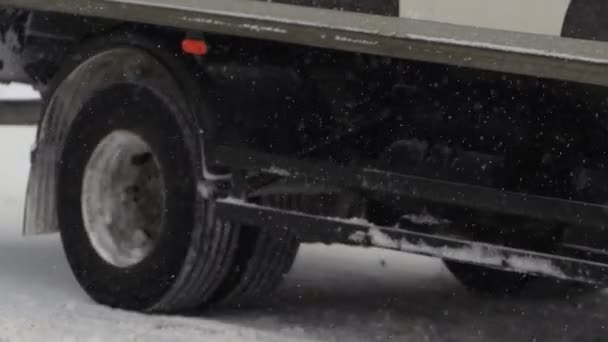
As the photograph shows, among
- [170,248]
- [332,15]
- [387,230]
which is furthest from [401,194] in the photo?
[170,248]

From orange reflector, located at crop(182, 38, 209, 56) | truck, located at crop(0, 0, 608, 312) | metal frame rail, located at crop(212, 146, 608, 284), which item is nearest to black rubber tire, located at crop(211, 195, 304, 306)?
truck, located at crop(0, 0, 608, 312)

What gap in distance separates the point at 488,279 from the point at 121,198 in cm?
217

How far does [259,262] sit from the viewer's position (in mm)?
6879

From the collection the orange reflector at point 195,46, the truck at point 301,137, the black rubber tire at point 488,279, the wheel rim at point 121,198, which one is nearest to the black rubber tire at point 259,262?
the truck at point 301,137

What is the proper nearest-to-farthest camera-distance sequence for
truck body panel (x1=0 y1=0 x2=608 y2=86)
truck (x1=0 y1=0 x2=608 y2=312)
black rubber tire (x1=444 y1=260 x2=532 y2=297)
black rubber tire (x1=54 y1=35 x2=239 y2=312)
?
truck body panel (x1=0 y1=0 x2=608 y2=86), truck (x1=0 y1=0 x2=608 y2=312), black rubber tire (x1=54 y1=35 x2=239 y2=312), black rubber tire (x1=444 y1=260 x2=532 y2=297)

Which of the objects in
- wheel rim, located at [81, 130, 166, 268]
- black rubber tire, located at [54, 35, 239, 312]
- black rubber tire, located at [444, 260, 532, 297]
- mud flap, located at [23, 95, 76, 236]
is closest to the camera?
black rubber tire, located at [54, 35, 239, 312]

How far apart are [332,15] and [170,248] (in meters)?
1.45

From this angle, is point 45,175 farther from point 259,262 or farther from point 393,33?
point 393,33

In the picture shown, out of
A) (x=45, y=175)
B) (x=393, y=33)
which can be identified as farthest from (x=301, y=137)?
(x=45, y=175)

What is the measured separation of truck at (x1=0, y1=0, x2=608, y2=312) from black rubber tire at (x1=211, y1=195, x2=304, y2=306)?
1 centimetres

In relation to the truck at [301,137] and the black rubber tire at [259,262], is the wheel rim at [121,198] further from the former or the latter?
the black rubber tire at [259,262]

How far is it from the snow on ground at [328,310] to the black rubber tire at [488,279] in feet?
0.27

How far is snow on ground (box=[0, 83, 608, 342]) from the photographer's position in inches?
251

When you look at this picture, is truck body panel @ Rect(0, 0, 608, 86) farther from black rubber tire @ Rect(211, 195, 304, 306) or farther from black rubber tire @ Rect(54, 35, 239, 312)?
black rubber tire @ Rect(211, 195, 304, 306)
